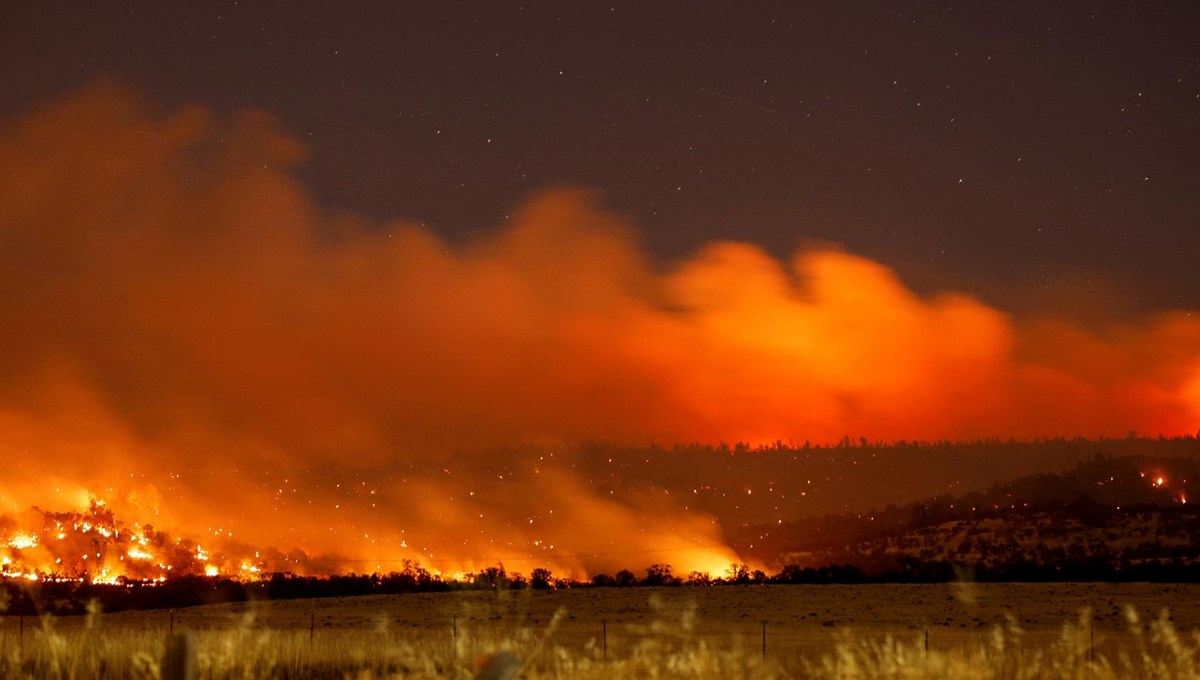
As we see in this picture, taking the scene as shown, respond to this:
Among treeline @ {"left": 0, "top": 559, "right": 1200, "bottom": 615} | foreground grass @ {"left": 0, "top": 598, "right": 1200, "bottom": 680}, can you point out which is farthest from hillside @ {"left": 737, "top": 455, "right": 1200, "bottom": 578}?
foreground grass @ {"left": 0, "top": 598, "right": 1200, "bottom": 680}

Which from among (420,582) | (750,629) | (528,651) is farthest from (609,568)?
(528,651)

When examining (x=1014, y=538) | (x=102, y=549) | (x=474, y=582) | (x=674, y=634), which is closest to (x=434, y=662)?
(x=674, y=634)

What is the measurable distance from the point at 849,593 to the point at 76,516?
9522 centimetres

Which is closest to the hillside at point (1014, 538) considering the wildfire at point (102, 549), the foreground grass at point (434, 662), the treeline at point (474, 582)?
the treeline at point (474, 582)

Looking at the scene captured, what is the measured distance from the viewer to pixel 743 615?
187 ft

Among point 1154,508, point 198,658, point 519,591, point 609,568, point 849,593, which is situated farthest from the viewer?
point 609,568

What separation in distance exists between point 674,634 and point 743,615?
1195 centimetres

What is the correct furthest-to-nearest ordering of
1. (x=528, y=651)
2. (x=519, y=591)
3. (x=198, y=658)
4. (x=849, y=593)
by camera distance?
(x=519, y=591)
(x=849, y=593)
(x=528, y=651)
(x=198, y=658)

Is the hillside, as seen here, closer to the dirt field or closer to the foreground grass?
the dirt field

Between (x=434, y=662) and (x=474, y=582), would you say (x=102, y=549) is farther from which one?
(x=434, y=662)

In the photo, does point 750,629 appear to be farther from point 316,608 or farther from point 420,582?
point 420,582

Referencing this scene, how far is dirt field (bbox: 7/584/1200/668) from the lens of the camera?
4088 cm

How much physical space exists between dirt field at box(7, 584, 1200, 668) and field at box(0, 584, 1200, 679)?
0.16m

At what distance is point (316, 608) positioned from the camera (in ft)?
208
